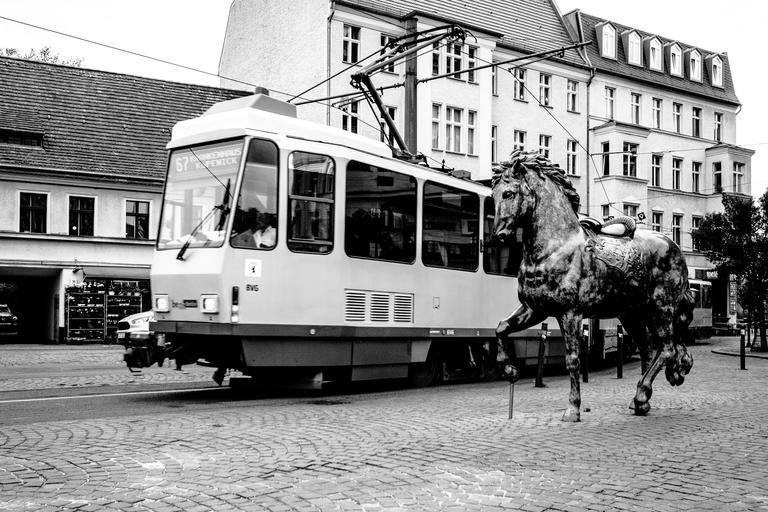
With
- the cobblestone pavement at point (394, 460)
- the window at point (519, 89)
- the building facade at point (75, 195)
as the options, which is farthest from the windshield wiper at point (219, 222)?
the window at point (519, 89)

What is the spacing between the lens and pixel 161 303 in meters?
12.1

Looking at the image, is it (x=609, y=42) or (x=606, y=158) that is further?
(x=609, y=42)

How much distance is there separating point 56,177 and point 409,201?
22482mm

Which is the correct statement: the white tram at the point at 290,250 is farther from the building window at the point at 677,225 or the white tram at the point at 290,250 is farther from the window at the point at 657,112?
the building window at the point at 677,225

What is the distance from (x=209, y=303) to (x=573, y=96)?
38689mm

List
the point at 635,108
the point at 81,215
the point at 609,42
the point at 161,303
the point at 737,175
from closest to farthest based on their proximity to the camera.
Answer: the point at 161,303, the point at 81,215, the point at 609,42, the point at 635,108, the point at 737,175

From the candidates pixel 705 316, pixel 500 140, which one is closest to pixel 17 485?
pixel 500 140

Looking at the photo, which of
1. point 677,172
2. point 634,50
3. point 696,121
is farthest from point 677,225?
point 634,50

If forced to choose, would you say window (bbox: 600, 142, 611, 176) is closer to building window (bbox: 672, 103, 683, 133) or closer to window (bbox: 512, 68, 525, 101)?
window (bbox: 512, 68, 525, 101)

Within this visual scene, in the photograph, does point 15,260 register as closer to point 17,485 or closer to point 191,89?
point 191,89

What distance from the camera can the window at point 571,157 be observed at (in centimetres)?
4649

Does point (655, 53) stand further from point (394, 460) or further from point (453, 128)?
point (394, 460)

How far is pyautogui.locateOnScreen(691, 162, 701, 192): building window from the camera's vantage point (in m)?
52.9

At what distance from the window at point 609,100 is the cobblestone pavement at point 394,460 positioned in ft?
131
